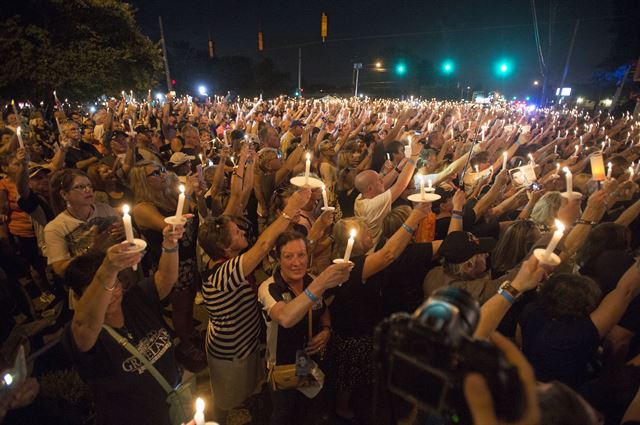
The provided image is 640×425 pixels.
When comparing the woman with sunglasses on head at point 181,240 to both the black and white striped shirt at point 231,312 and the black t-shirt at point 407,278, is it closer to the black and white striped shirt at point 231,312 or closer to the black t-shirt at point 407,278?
the black and white striped shirt at point 231,312

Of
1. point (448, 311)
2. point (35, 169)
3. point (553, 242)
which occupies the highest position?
point (448, 311)

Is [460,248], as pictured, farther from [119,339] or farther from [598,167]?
[119,339]

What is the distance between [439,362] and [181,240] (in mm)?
3736

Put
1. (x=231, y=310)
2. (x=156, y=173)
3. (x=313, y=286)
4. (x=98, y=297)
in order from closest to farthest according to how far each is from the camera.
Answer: (x=98, y=297), (x=313, y=286), (x=231, y=310), (x=156, y=173)

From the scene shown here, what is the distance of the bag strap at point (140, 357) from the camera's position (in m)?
2.18

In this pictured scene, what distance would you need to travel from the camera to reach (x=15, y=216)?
516cm

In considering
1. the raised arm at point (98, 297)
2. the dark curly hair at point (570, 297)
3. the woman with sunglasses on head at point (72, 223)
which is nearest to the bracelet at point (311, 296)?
the raised arm at point (98, 297)

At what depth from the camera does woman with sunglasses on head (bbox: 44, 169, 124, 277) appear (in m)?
3.36

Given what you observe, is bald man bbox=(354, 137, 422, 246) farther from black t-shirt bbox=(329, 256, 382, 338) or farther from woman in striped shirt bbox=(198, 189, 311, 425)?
woman in striped shirt bbox=(198, 189, 311, 425)

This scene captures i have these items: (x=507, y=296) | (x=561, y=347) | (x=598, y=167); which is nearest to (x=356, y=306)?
(x=507, y=296)

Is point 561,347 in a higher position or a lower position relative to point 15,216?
higher

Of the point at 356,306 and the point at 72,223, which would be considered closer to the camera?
the point at 356,306

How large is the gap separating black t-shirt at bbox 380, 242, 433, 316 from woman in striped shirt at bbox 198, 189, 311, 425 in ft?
3.83

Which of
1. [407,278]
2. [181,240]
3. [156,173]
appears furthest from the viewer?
[156,173]
